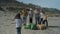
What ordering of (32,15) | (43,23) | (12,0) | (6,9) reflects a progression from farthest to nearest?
1. (6,9)
2. (12,0)
3. (32,15)
4. (43,23)

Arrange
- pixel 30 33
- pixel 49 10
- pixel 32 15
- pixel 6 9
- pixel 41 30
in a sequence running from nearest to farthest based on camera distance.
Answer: pixel 30 33
pixel 41 30
pixel 32 15
pixel 49 10
pixel 6 9

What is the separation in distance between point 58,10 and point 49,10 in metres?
0.49

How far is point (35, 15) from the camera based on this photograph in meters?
8.34

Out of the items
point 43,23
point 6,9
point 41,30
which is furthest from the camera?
point 6,9

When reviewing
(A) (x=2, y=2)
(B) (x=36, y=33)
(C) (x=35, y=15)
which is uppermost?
(A) (x=2, y=2)

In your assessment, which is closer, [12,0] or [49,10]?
[49,10]

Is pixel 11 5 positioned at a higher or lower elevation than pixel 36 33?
higher

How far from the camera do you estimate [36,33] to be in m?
6.59

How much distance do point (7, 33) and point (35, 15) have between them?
1.90 m

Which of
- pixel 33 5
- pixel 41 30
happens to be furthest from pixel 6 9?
pixel 41 30

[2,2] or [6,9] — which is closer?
[2,2]

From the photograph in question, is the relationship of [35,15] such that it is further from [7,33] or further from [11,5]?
[11,5]

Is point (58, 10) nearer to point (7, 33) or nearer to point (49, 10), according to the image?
point (49, 10)

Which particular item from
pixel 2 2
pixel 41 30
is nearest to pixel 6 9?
pixel 2 2
